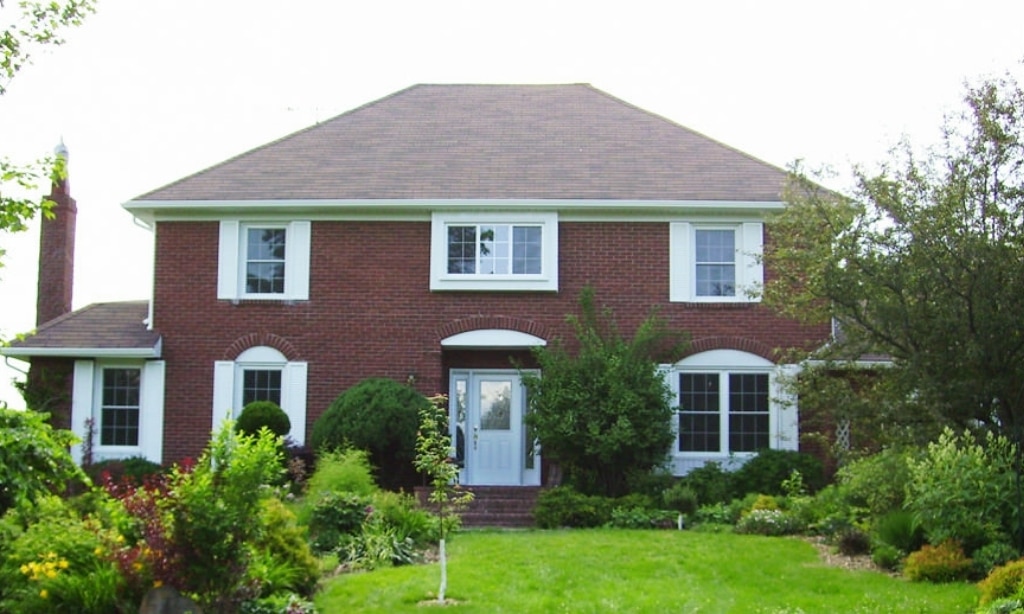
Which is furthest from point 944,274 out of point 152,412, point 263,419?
point 152,412

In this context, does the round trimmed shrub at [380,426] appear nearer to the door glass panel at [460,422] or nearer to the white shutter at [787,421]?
the door glass panel at [460,422]

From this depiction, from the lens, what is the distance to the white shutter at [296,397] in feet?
70.3

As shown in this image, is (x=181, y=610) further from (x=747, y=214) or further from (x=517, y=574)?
(x=747, y=214)

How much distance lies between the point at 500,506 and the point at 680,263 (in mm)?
5675

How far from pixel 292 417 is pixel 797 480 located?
9.08 m

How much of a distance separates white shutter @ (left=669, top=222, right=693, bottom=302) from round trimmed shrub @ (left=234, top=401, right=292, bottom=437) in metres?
7.39

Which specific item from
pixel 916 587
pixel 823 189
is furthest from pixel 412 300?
pixel 916 587

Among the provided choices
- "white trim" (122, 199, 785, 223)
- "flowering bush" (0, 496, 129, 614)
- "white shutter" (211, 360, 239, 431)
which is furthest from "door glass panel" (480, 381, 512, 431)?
"flowering bush" (0, 496, 129, 614)

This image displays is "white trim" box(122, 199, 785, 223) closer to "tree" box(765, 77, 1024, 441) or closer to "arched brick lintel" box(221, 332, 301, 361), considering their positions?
"arched brick lintel" box(221, 332, 301, 361)

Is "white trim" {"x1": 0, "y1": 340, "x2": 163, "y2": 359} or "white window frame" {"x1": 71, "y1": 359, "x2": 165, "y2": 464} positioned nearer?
"white trim" {"x1": 0, "y1": 340, "x2": 163, "y2": 359}

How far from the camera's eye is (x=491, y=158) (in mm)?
23125

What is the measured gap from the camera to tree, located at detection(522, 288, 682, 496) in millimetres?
19812

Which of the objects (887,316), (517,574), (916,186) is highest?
(916,186)

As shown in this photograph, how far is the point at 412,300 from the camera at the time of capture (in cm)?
2170
